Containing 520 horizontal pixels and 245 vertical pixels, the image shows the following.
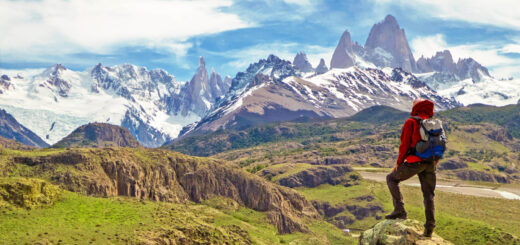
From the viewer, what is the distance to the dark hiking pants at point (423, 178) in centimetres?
3222

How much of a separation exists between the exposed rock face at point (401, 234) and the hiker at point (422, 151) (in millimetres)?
652

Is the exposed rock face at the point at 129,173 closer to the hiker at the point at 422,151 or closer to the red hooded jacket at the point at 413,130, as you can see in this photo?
the hiker at the point at 422,151

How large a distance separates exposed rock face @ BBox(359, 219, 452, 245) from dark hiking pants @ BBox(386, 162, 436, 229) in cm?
86

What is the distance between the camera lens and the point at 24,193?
117 m

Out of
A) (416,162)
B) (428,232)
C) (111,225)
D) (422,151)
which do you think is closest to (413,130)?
(422,151)

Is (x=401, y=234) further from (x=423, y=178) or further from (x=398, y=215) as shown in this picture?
(x=423, y=178)

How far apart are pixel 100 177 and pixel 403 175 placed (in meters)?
139

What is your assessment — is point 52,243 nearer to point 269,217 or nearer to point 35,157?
point 35,157

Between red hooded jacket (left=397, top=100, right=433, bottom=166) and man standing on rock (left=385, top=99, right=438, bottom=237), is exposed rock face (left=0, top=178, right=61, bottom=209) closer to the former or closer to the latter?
man standing on rock (left=385, top=99, right=438, bottom=237)

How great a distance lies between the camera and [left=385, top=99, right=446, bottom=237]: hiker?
31266mm

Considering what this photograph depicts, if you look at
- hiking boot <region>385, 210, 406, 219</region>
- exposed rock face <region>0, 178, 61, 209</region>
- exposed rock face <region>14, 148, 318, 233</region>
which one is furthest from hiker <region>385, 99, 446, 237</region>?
exposed rock face <region>14, 148, 318, 233</region>

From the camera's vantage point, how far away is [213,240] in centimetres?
12756

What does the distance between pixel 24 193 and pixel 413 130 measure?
10904 centimetres

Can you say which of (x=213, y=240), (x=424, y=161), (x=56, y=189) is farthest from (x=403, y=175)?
(x=56, y=189)
